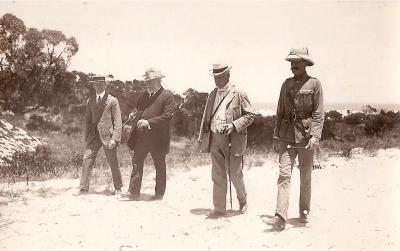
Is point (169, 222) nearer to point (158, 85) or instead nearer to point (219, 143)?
point (219, 143)

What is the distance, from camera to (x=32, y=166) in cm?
969

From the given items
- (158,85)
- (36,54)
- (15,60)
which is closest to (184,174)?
(158,85)

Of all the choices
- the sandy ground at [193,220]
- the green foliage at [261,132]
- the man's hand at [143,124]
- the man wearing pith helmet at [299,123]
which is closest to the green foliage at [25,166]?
the sandy ground at [193,220]

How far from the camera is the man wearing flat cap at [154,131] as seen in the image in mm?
6789

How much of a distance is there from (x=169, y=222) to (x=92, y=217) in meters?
0.94

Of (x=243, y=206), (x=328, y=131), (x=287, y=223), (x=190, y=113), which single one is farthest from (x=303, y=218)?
(x=190, y=113)

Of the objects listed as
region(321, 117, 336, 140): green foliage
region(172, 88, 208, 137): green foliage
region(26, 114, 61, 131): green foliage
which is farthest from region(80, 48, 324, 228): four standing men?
region(26, 114, 61, 131): green foliage

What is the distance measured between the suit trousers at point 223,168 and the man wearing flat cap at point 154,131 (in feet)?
3.67

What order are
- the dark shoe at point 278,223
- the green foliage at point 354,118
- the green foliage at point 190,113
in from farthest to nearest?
1. the green foliage at point 354,118
2. the green foliage at point 190,113
3. the dark shoe at point 278,223

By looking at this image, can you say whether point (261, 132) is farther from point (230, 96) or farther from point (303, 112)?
point (303, 112)

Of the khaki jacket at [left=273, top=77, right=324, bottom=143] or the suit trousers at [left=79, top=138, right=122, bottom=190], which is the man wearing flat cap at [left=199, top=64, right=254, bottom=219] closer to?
the khaki jacket at [left=273, top=77, right=324, bottom=143]

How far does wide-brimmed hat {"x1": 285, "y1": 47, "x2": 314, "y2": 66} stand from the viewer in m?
5.25

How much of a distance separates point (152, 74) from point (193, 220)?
2.16 meters

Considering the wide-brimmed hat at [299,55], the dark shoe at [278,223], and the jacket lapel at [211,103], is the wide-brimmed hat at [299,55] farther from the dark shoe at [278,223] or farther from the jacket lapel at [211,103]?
the dark shoe at [278,223]
